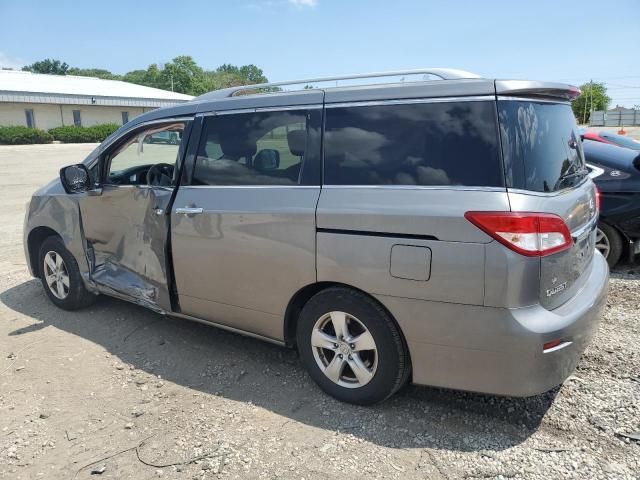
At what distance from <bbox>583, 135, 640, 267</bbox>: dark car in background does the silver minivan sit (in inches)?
97.5

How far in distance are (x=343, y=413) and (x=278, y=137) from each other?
184cm

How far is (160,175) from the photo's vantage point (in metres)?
4.22

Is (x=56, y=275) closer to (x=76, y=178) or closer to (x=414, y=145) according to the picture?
(x=76, y=178)

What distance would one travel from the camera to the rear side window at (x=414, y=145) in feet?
8.79

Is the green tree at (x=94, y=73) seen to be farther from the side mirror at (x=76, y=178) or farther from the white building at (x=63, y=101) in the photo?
the side mirror at (x=76, y=178)

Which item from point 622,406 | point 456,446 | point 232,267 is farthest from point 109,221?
point 622,406

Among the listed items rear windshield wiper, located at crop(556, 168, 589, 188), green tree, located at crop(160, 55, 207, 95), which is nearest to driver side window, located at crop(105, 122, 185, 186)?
rear windshield wiper, located at crop(556, 168, 589, 188)

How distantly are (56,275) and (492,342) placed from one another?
4220mm

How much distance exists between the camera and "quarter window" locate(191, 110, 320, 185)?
10.8ft

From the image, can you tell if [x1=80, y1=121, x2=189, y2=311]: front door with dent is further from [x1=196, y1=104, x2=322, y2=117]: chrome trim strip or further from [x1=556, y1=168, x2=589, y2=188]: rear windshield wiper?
[x1=556, y1=168, x2=589, y2=188]: rear windshield wiper

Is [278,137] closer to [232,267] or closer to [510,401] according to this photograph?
[232,267]

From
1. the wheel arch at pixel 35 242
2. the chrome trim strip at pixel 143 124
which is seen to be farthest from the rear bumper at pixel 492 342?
the wheel arch at pixel 35 242

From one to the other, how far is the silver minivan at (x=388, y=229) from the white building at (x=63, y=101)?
4178 centimetres

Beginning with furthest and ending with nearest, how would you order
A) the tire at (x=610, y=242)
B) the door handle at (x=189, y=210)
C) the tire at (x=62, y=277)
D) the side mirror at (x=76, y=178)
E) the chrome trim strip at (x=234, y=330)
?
the tire at (x=610, y=242)
the tire at (x=62, y=277)
the side mirror at (x=76, y=178)
the door handle at (x=189, y=210)
the chrome trim strip at (x=234, y=330)
